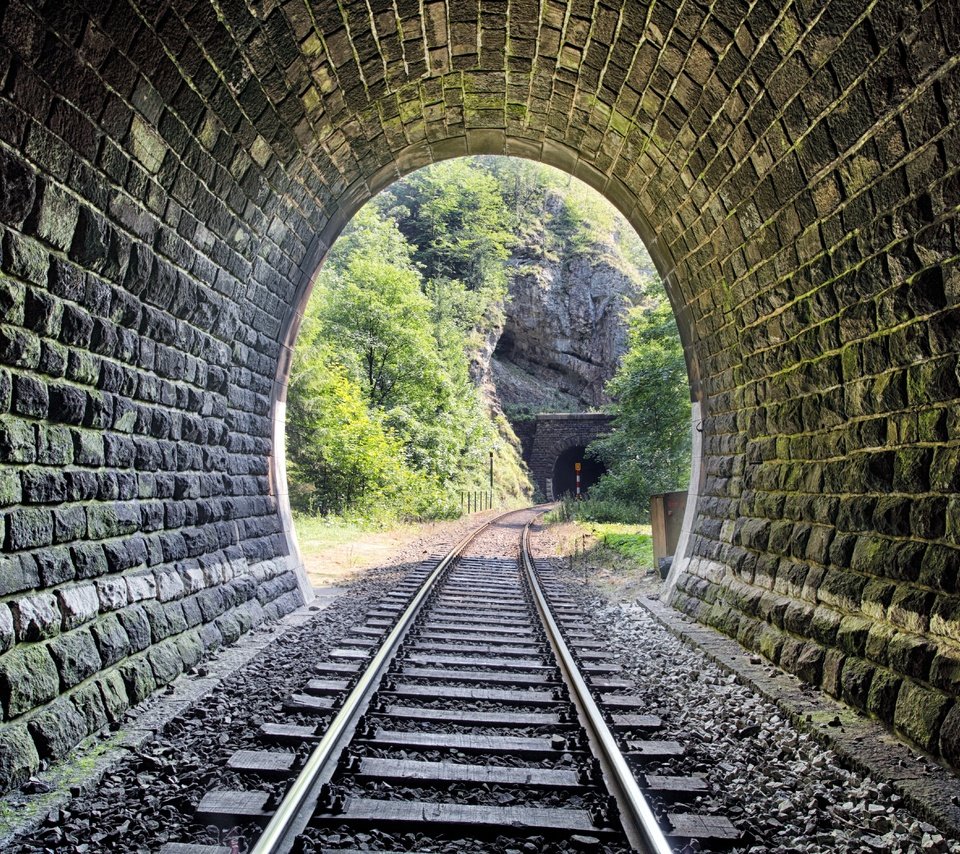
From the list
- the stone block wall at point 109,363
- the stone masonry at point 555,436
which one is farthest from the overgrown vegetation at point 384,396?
the stone block wall at point 109,363

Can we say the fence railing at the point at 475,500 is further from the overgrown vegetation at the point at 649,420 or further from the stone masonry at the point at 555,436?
the overgrown vegetation at the point at 649,420

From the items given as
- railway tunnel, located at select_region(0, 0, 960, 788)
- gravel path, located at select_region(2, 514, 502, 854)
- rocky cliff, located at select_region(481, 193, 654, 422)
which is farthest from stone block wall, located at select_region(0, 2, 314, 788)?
rocky cliff, located at select_region(481, 193, 654, 422)

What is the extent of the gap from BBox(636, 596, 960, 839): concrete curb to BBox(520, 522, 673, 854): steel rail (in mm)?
1123


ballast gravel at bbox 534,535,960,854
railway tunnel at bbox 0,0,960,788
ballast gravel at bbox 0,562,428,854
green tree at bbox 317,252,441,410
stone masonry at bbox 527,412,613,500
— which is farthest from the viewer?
stone masonry at bbox 527,412,613,500

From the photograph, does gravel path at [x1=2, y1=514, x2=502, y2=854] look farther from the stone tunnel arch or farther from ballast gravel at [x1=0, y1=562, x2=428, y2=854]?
the stone tunnel arch

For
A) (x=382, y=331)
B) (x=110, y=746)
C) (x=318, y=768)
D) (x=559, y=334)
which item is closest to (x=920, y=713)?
(x=318, y=768)

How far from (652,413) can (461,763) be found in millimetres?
15531

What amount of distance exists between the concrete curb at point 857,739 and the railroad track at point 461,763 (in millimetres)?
820

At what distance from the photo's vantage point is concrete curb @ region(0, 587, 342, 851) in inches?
117

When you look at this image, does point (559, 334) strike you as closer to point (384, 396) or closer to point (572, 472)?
point (572, 472)

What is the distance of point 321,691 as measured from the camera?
4578 millimetres

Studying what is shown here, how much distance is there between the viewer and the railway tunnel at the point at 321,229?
3.57m

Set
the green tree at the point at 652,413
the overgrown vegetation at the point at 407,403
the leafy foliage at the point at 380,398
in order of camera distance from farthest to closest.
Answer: the leafy foliage at the point at 380,398 → the overgrown vegetation at the point at 407,403 → the green tree at the point at 652,413

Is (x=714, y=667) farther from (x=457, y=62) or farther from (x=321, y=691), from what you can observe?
(x=457, y=62)
